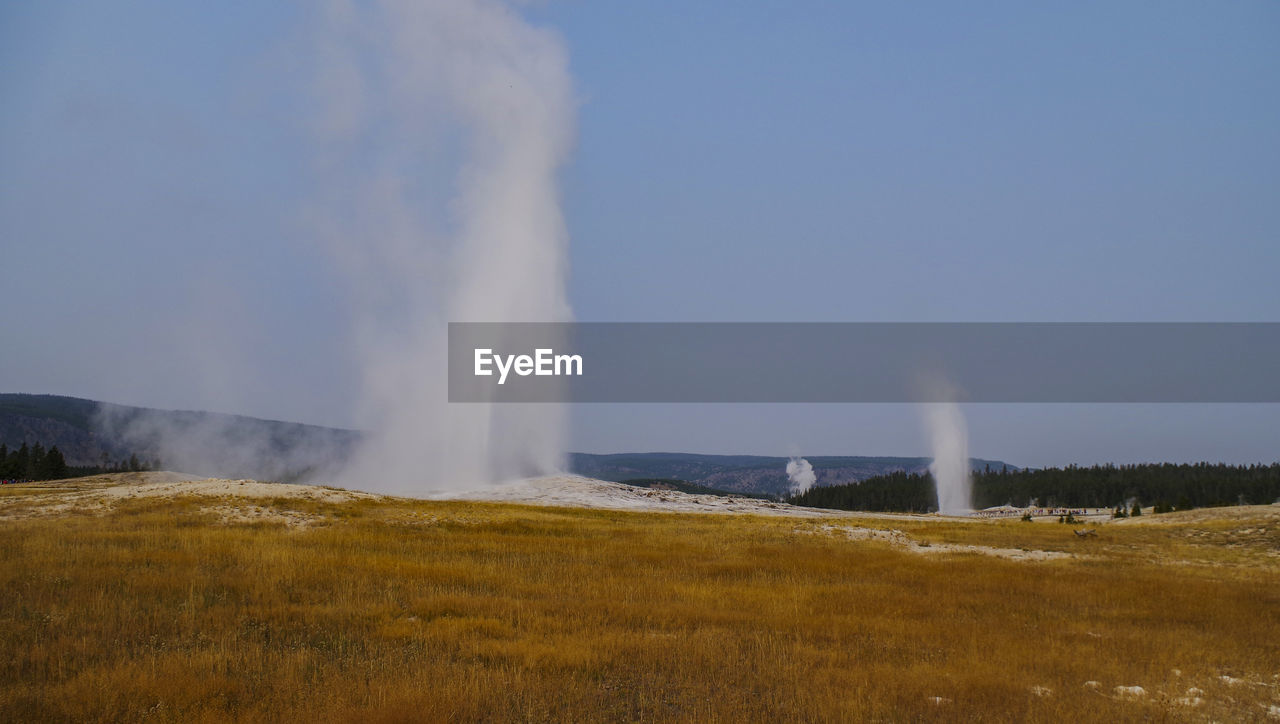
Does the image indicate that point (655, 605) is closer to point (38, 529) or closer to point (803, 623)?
point (803, 623)

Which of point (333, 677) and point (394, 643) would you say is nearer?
point (333, 677)

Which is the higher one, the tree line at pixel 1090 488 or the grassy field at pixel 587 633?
the grassy field at pixel 587 633

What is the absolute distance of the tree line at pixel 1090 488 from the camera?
96.3 m

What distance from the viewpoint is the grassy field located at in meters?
7.33

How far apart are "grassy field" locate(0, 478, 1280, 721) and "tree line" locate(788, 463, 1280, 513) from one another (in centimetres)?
8688

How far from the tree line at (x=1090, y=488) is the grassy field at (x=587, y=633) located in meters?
86.9

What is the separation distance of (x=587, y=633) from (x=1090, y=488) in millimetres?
121182

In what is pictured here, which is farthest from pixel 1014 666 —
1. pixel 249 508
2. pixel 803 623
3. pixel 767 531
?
pixel 249 508

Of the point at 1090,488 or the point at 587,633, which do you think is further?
the point at 1090,488

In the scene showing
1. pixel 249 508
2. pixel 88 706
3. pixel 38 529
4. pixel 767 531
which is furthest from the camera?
pixel 767 531

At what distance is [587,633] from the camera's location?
402 inches

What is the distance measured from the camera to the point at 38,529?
19.2 m

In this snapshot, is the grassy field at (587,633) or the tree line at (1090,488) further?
the tree line at (1090,488)

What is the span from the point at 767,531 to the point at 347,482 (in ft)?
147
